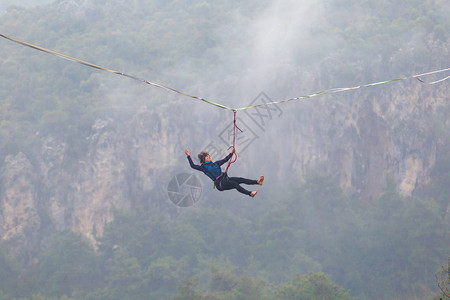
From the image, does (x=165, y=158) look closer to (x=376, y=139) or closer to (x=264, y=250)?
(x=264, y=250)

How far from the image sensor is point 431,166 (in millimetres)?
78688

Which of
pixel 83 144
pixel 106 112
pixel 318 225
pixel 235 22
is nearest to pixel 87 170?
pixel 83 144

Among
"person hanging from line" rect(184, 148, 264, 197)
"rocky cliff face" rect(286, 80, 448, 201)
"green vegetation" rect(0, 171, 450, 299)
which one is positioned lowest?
"green vegetation" rect(0, 171, 450, 299)

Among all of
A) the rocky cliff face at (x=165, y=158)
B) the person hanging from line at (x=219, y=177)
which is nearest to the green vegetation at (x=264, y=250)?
the rocky cliff face at (x=165, y=158)

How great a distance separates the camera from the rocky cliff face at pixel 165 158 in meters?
75.9

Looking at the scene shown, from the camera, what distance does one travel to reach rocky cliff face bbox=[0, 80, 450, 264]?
249ft

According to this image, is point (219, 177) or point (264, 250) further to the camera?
point (264, 250)

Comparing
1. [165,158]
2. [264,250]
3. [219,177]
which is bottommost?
[264,250]

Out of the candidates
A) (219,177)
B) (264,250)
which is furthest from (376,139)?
(219,177)

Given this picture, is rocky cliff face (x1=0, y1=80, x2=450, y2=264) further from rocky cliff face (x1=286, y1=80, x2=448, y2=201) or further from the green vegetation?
the green vegetation

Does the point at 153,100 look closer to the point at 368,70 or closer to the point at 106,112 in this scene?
the point at 106,112

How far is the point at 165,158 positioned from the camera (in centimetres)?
8000

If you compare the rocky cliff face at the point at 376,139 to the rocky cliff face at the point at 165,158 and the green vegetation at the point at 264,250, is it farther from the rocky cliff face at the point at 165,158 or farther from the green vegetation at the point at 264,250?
the green vegetation at the point at 264,250

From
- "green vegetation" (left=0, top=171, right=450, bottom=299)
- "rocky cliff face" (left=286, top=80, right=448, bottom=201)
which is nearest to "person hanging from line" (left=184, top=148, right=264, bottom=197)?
"green vegetation" (left=0, top=171, right=450, bottom=299)
